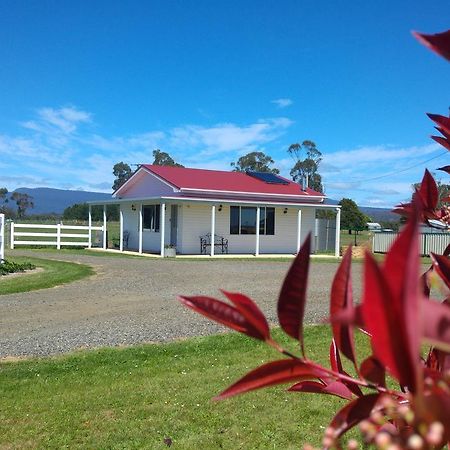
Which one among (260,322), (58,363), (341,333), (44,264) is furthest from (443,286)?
(44,264)

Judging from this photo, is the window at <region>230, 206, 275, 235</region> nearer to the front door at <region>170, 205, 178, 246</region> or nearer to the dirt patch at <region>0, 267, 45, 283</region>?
the front door at <region>170, 205, 178, 246</region>

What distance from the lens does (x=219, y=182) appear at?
2727 cm

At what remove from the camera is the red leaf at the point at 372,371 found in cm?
84

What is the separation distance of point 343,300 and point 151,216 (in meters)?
25.4

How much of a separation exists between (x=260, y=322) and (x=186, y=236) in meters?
23.5

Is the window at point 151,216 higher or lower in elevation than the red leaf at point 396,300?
higher

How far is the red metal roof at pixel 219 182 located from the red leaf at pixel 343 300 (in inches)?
924

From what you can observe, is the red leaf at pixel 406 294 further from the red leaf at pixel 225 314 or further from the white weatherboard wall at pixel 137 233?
the white weatherboard wall at pixel 137 233

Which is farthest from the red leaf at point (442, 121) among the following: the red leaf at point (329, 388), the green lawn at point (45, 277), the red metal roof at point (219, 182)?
the red metal roof at point (219, 182)

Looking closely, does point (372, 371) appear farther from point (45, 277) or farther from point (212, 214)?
point (212, 214)

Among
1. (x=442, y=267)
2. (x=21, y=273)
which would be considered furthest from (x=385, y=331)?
(x=21, y=273)

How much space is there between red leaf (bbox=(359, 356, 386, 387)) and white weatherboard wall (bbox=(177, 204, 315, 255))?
2317 cm

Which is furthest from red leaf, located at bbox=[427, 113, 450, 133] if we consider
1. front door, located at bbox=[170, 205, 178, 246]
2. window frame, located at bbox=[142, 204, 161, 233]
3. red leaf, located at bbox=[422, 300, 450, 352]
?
window frame, located at bbox=[142, 204, 161, 233]

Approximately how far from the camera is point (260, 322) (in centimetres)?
82
